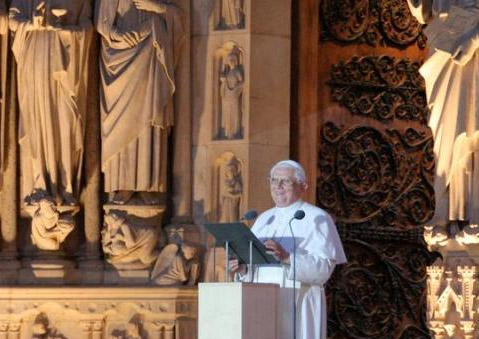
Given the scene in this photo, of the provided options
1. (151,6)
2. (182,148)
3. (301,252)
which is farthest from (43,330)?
(301,252)

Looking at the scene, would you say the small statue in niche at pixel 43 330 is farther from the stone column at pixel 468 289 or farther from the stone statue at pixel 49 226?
the stone column at pixel 468 289

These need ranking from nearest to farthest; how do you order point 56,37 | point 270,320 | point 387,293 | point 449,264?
point 270,320, point 449,264, point 56,37, point 387,293

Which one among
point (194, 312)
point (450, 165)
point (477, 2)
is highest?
point (477, 2)

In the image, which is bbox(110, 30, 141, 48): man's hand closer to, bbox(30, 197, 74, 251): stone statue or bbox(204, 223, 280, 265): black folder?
bbox(30, 197, 74, 251): stone statue

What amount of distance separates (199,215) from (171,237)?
260mm

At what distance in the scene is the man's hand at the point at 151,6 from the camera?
Answer: 12547 millimetres

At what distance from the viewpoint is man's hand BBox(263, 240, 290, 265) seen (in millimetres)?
9570

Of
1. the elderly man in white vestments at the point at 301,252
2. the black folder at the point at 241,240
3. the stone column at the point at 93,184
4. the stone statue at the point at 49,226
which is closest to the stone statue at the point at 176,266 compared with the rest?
the stone column at the point at 93,184

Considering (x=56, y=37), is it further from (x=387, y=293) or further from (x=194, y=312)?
(x=387, y=293)

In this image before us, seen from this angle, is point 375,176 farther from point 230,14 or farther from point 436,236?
point 436,236

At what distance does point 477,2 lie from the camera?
11039mm

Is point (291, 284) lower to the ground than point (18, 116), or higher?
lower

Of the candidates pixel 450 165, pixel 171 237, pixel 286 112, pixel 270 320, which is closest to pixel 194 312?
pixel 171 237

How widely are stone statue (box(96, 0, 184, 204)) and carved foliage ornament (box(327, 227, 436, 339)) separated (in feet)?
5.13
